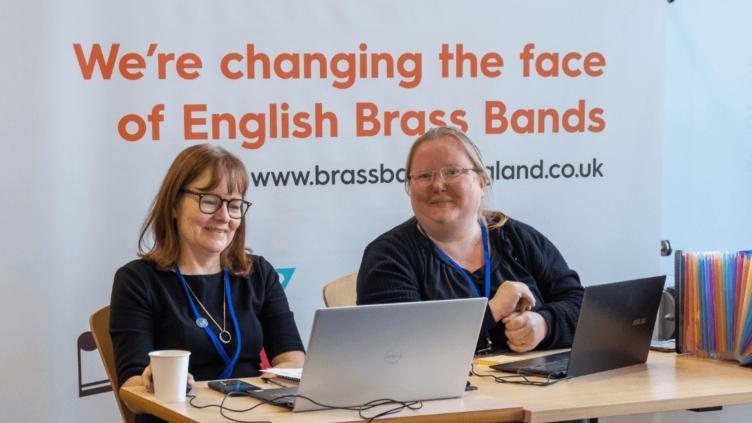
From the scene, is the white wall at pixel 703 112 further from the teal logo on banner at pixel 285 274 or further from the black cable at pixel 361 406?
the black cable at pixel 361 406

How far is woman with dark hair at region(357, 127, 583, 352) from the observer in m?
3.14

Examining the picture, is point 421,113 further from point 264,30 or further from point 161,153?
point 161,153

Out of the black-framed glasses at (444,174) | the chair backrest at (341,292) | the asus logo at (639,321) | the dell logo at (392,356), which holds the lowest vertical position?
the dell logo at (392,356)

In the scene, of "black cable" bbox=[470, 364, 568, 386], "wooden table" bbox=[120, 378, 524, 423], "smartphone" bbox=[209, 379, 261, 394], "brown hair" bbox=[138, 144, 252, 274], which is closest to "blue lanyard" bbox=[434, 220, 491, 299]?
"black cable" bbox=[470, 364, 568, 386]

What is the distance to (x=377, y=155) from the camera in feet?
13.0

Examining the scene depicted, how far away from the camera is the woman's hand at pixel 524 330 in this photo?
3096 millimetres

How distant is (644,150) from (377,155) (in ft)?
3.46

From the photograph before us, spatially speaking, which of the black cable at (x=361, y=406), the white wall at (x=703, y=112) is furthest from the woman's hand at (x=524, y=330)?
the white wall at (x=703, y=112)

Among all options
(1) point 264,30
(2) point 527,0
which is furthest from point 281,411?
(2) point 527,0

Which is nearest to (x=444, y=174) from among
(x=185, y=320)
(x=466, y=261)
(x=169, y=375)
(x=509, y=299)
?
(x=466, y=261)

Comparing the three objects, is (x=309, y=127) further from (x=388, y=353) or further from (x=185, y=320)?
(x=388, y=353)

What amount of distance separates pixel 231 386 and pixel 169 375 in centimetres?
19

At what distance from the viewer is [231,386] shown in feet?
8.59

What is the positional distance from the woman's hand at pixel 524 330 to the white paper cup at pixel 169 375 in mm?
997
